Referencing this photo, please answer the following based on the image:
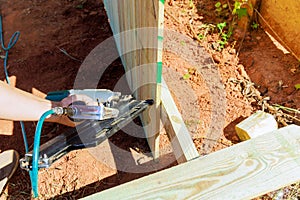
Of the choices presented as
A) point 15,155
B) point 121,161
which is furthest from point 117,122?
point 15,155

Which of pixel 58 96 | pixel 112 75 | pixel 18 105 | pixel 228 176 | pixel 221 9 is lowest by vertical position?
pixel 228 176

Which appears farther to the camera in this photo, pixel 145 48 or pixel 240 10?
pixel 240 10

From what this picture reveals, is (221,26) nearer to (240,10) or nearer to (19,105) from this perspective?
(240,10)

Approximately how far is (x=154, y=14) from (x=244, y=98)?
1463mm

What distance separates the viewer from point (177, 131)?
1.92m

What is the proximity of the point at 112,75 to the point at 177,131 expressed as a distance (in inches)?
53.9

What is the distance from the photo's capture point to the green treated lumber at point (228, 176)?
3.53 ft

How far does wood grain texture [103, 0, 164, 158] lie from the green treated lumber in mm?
688

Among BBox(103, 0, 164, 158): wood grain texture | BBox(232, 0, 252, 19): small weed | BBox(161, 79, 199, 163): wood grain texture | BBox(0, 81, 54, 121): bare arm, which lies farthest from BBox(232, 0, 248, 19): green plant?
BBox(0, 81, 54, 121): bare arm

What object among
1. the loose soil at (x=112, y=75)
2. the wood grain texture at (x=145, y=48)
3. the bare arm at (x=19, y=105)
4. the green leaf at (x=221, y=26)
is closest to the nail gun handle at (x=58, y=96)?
the bare arm at (x=19, y=105)

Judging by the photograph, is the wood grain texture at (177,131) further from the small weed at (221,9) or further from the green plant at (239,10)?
the small weed at (221,9)

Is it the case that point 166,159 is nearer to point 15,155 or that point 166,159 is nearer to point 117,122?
point 117,122

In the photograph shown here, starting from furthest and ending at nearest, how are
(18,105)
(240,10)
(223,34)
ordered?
(223,34) → (240,10) → (18,105)

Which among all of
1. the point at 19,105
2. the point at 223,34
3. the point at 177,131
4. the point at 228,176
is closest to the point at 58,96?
the point at 19,105
